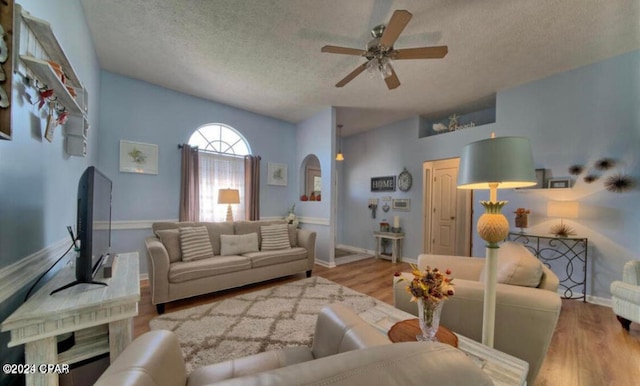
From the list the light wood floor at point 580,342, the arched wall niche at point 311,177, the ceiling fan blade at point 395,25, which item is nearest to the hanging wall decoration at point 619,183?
the light wood floor at point 580,342

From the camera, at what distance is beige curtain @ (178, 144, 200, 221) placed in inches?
147

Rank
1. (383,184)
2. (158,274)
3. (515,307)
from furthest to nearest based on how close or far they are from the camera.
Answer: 1. (383,184)
2. (158,274)
3. (515,307)

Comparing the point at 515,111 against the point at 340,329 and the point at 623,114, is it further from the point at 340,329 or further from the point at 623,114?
the point at 340,329

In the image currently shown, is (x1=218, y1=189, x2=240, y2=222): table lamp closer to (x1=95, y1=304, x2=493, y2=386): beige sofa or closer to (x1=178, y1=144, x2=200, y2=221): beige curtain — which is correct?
(x1=178, y1=144, x2=200, y2=221): beige curtain

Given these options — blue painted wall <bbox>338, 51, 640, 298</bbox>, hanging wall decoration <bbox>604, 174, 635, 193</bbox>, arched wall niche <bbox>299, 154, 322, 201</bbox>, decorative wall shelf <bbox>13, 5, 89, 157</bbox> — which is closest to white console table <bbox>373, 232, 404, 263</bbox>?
blue painted wall <bbox>338, 51, 640, 298</bbox>

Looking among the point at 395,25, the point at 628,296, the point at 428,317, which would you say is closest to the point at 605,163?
the point at 628,296

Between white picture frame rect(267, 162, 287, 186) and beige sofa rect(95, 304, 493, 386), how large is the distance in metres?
3.99

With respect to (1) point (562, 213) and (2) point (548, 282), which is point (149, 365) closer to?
(2) point (548, 282)

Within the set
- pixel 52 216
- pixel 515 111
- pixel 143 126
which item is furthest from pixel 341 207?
pixel 52 216

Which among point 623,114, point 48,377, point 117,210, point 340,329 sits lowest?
point 48,377

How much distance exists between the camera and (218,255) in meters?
3.16

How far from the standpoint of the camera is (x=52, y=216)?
150 centimetres

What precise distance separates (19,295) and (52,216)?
24.8 inches

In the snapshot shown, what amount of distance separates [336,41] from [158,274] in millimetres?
3169
